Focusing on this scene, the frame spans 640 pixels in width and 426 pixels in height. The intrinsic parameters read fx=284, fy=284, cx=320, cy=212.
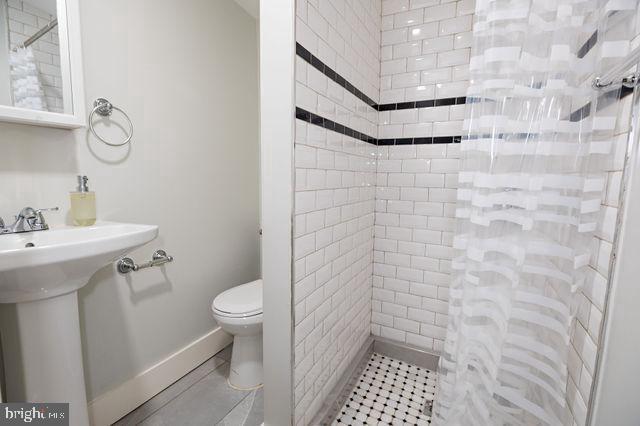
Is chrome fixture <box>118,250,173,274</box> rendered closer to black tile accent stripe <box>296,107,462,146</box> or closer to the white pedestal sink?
the white pedestal sink

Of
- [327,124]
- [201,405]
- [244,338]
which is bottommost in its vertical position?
[201,405]

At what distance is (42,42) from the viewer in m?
1.08

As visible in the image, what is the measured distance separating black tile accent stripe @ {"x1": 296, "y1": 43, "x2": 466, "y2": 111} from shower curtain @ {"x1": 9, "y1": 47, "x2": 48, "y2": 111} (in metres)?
0.98

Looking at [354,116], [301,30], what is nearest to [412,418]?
[354,116]

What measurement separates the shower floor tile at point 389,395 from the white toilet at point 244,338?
54 centimetres

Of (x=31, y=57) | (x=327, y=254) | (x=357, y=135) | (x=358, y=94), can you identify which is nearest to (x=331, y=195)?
(x=327, y=254)

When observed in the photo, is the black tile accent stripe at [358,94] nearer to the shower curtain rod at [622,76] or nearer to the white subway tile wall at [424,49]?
the white subway tile wall at [424,49]

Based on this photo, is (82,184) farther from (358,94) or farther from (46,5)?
(358,94)

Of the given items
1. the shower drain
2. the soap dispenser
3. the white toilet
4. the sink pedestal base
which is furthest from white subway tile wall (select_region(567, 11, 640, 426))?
the soap dispenser

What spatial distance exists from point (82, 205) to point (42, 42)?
0.63 meters

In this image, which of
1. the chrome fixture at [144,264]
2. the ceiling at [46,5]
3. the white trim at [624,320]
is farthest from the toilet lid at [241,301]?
the ceiling at [46,5]

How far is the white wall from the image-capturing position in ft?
3.93

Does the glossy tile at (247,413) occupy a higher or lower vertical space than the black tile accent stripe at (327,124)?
lower

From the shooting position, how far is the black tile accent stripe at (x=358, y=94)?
111 centimetres
